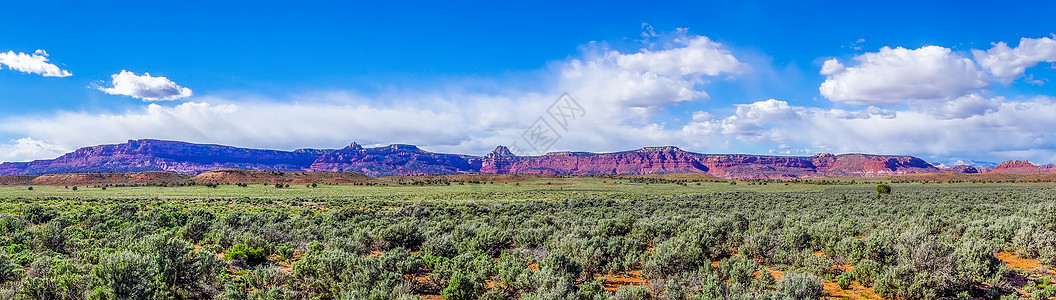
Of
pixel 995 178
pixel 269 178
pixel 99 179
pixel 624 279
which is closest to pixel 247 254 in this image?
pixel 624 279

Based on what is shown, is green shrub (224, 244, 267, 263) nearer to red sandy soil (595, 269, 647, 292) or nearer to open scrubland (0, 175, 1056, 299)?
open scrubland (0, 175, 1056, 299)

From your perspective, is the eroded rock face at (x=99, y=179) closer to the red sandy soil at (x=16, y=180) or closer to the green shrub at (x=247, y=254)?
the red sandy soil at (x=16, y=180)

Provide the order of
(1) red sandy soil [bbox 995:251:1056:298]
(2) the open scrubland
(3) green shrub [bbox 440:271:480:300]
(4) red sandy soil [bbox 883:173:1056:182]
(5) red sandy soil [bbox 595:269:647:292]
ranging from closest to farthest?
(2) the open scrubland, (3) green shrub [bbox 440:271:480:300], (1) red sandy soil [bbox 995:251:1056:298], (5) red sandy soil [bbox 595:269:647:292], (4) red sandy soil [bbox 883:173:1056:182]

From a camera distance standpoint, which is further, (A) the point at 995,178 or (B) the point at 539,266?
(A) the point at 995,178

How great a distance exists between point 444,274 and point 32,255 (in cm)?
1033

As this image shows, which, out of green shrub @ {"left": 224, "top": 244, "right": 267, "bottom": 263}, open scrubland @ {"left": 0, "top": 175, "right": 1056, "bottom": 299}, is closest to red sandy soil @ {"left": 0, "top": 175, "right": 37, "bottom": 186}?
open scrubland @ {"left": 0, "top": 175, "right": 1056, "bottom": 299}

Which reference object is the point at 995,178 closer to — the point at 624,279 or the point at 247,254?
the point at 624,279

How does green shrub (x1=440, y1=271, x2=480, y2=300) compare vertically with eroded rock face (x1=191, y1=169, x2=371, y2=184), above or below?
above

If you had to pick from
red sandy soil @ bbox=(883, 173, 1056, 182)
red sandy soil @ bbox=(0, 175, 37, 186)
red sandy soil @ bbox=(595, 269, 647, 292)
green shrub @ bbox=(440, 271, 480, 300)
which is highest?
red sandy soil @ bbox=(883, 173, 1056, 182)

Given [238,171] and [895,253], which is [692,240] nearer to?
[895,253]

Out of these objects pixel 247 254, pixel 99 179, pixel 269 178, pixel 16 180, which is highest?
pixel 247 254

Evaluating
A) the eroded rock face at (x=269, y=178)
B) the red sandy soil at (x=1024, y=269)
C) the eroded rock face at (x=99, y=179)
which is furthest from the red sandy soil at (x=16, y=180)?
the red sandy soil at (x=1024, y=269)

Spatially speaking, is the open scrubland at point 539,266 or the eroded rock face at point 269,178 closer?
the open scrubland at point 539,266

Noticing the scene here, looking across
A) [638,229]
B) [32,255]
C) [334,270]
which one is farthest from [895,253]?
[32,255]
